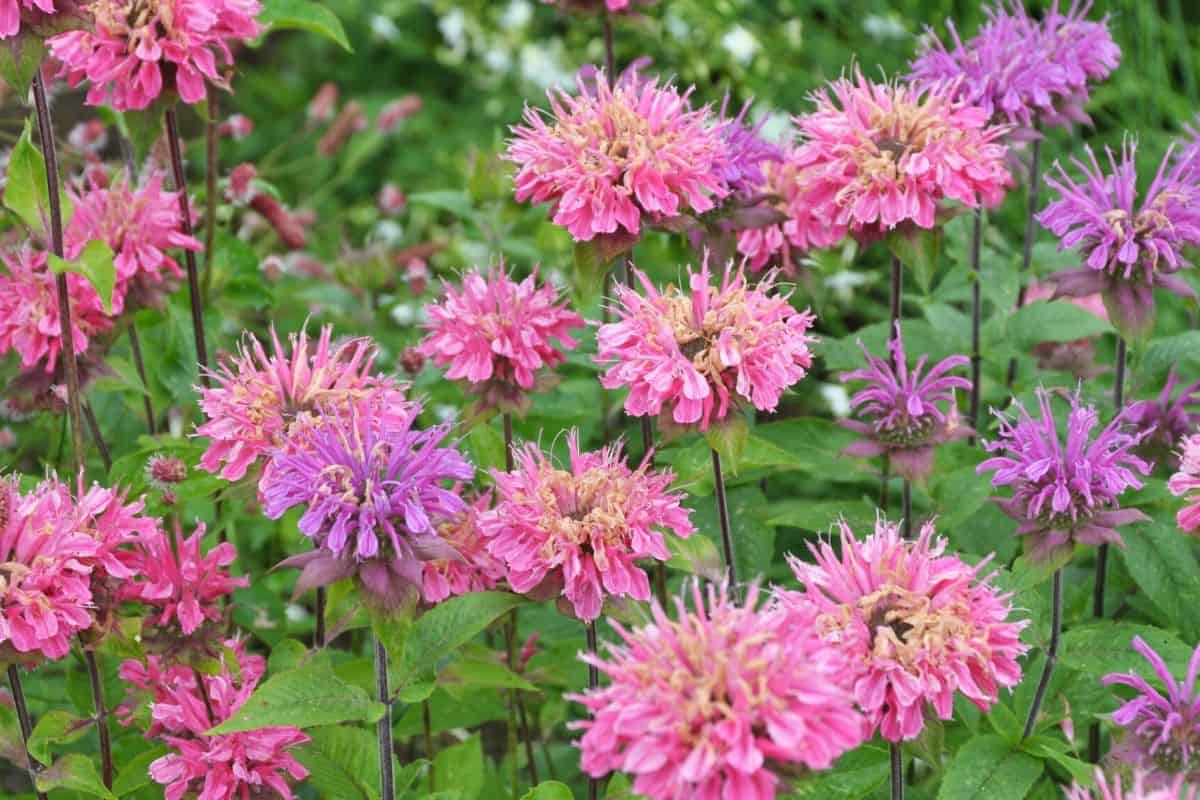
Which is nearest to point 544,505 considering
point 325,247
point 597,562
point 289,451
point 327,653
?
point 597,562

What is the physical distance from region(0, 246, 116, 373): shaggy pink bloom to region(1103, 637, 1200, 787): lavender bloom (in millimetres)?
1263

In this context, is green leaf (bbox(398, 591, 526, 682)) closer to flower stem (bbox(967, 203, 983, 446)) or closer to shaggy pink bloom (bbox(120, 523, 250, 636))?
shaggy pink bloom (bbox(120, 523, 250, 636))

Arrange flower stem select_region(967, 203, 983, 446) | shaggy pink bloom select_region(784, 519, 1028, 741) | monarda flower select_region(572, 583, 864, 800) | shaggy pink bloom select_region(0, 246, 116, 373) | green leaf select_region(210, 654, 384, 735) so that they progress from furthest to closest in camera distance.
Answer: flower stem select_region(967, 203, 983, 446)
shaggy pink bloom select_region(0, 246, 116, 373)
green leaf select_region(210, 654, 384, 735)
shaggy pink bloom select_region(784, 519, 1028, 741)
monarda flower select_region(572, 583, 864, 800)

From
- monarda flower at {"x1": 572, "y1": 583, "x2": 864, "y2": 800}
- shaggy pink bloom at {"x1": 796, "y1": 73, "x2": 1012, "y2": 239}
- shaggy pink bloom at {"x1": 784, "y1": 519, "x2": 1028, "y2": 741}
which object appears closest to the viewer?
monarda flower at {"x1": 572, "y1": 583, "x2": 864, "y2": 800}

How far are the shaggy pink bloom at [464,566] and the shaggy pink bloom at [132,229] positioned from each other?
563 millimetres

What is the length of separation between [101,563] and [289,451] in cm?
27

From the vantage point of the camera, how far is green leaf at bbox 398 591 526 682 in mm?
1408

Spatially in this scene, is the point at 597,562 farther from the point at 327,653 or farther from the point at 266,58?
the point at 266,58

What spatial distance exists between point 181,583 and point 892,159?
37.4 inches

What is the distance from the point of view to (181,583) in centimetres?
162

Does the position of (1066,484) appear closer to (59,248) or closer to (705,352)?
(705,352)

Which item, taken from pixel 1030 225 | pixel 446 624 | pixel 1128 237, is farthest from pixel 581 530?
pixel 1030 225

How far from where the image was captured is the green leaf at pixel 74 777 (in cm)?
151

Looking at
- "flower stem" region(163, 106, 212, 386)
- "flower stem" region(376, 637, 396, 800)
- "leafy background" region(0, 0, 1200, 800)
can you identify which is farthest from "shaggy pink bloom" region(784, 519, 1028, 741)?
"flower stem" region(163, 106, 212, 386)
